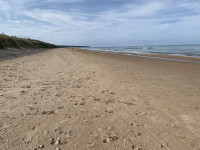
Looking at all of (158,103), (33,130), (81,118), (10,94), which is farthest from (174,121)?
(10,94)

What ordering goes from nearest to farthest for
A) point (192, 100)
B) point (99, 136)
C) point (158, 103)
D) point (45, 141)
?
point (45, 141), point (99, 136), point (158, 103), point (192, 100)

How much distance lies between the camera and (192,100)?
4.10 metres

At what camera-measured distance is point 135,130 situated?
2.56m

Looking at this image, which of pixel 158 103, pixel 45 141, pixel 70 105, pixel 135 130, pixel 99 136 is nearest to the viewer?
pixel 45 141

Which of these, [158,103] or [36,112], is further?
[158,103]

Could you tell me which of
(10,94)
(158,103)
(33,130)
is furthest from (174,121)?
(10,94)

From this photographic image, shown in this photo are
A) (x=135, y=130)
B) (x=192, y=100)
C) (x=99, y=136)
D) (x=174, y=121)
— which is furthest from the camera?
(x=192, y=100)

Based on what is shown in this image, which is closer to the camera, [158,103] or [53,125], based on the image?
[53,125]

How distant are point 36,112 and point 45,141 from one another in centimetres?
107

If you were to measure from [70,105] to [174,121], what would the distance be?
2.43 m

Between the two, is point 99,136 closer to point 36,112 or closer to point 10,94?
point 36,112

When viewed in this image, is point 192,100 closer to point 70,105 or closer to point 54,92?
point 70,105

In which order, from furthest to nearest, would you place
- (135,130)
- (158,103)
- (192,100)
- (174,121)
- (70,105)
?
(192,100), (158,103), (70,105), (174,121), (135,130)

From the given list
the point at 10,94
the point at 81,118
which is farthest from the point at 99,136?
the point at 10,94
